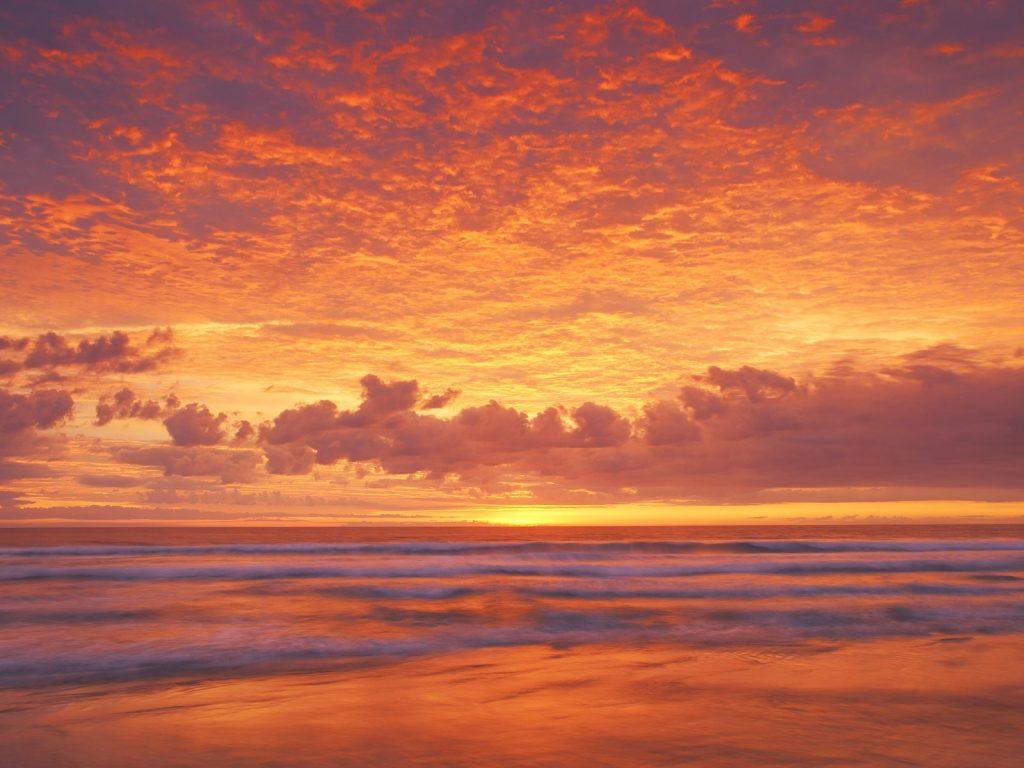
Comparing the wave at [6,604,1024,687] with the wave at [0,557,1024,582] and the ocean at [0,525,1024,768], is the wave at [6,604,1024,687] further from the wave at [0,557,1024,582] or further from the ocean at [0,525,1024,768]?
the wave at [0,557,1024,582]

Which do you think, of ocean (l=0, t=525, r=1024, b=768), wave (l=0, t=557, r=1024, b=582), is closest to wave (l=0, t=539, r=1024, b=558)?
wave (l=0, t=557, r=1024, b=582)

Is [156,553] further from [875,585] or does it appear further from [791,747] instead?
[791,747]

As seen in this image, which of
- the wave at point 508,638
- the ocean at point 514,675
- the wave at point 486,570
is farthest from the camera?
the wave at point 486,570

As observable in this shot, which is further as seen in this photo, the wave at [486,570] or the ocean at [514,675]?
the wave at [486,570]

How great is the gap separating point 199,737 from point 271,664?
13.1 ft

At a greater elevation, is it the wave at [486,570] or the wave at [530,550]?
the wave at [486,570]

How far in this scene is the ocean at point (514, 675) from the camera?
19.8ft

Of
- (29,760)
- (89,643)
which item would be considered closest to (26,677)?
(89,643)

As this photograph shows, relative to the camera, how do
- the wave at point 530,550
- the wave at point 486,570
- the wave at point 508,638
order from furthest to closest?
the wave at point 530,550, the wave at point 486,570, the wave at point 508,638

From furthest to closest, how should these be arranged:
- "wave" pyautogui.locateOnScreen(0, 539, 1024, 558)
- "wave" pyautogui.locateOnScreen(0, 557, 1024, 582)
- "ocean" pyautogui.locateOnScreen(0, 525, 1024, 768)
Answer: "wave" pyautogui.locateOnScreen(0, 539, 1024, 558) → "wave" pyautogui.locateOnScreen(0, 557, 1024, 582) → "ocean" pyautogui.locateOnScreen(0, 525, 1024, 768)

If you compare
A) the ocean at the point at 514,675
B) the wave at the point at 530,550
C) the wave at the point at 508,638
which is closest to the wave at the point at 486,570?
the ocean at the point at 514,675

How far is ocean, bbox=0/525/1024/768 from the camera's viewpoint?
6.02 m

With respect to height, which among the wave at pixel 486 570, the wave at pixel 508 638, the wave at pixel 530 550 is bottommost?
the wave at pixel 530 550

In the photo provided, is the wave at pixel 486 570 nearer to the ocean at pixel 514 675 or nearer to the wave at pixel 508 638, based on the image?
the ocean at pixel 514 675
